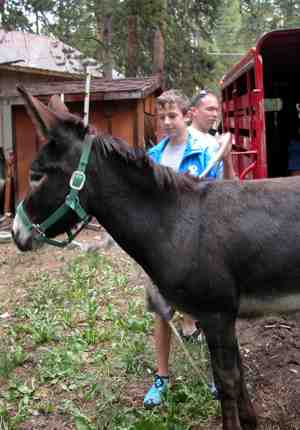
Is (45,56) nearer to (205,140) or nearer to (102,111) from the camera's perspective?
(102,111)

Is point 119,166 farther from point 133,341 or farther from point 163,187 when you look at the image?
point 133,341

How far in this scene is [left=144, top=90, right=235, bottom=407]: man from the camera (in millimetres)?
3225

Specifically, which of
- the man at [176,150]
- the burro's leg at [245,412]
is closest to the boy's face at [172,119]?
the man at [176,150]

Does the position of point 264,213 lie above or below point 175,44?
below

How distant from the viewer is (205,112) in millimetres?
3592

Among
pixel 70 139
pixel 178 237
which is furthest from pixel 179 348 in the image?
pixel 70 139

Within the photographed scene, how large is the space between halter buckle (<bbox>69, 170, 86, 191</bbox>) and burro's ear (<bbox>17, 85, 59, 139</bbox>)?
0.79 ft

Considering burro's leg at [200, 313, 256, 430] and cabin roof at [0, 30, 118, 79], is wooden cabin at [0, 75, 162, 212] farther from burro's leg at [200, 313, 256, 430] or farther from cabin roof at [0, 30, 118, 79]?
burro's leg at [200, 313, 256, 430]

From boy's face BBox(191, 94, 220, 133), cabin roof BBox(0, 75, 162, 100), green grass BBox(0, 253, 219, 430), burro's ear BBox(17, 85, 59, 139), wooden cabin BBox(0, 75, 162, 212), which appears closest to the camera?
burro's ear BBox(17, 85, 59, 139)

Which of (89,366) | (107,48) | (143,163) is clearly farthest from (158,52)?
(143,163)

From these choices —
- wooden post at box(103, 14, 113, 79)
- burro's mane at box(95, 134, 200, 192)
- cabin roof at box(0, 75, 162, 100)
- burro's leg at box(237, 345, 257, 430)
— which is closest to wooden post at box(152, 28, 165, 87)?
wooden post at box(103, 14, 113, 79)

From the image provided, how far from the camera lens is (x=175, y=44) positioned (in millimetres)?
17844

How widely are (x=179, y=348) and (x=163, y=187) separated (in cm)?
197

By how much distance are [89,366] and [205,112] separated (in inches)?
85.4
